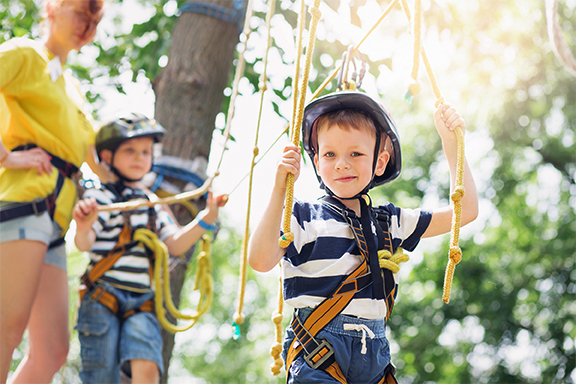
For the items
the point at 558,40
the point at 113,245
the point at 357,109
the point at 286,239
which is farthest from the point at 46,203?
the point at 558,40

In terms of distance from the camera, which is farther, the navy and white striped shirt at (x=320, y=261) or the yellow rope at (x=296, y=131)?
the navy and white striped shirt at (x=320, y=261)

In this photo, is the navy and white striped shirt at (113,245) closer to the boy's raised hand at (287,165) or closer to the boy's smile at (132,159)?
the boy's smile at (132,159)

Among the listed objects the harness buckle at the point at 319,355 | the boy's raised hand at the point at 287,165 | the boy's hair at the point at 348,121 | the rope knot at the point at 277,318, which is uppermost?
the boy's hair at the point at 348,121

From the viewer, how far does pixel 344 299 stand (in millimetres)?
1897

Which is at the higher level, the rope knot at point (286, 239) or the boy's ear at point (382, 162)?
the boy's ear at point (382, 162)

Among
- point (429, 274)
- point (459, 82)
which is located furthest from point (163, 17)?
point (429, 274)

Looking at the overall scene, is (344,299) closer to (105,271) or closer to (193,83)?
(105,271)

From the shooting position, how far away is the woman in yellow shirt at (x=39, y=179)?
8.27 ft

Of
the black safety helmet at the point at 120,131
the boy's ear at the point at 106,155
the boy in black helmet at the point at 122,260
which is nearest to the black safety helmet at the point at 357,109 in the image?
the boy in black helmet at the point at 122,260

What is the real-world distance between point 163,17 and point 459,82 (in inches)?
275

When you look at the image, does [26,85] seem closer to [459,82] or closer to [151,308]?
[151,308]

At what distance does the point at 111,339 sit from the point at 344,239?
4.58 ft

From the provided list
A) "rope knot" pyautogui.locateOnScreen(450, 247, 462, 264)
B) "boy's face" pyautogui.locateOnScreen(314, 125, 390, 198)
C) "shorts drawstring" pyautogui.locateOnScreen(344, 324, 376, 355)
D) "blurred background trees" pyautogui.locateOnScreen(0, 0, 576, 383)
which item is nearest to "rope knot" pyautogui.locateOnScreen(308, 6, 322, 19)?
"boy's face" pyautogui.locateOnScreen(314, 125, 390, 198)

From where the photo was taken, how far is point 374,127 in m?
2.08
